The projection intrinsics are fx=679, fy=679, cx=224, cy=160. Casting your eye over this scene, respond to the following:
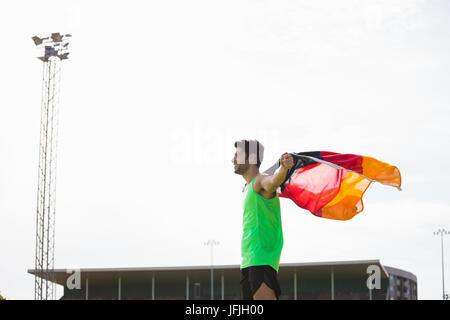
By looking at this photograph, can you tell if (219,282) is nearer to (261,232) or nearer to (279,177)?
(261,232)

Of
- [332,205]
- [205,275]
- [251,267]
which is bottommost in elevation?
[205,275]

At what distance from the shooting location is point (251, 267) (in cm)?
657

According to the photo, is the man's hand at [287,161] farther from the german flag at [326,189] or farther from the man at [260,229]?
the german flag at [326,189]

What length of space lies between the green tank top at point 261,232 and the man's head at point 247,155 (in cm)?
29

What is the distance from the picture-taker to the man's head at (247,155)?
716cm

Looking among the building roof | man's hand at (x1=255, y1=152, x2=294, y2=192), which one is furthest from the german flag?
the building roof

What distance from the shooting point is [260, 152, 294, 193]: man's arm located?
6543 millimetres

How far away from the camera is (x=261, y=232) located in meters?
6.66

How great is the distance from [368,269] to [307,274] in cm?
627

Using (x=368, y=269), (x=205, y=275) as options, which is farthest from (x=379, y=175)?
(x=205, y=275)

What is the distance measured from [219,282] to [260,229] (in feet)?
197

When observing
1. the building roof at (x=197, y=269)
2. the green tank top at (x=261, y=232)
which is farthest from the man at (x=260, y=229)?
the building roof at (x=197, y=269)

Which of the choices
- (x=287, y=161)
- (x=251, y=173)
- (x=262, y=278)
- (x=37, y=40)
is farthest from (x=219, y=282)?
(x=287, y=161)
